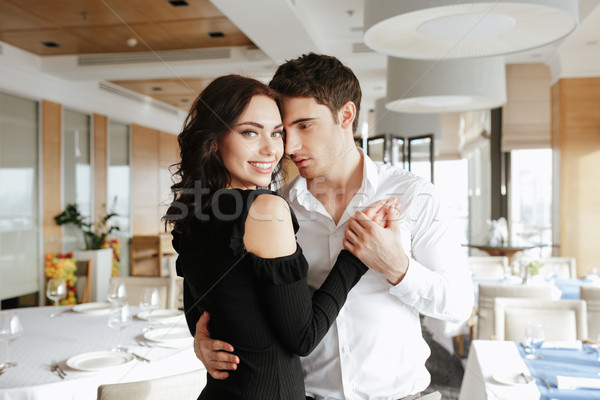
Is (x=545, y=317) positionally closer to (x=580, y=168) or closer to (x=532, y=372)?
(x=532, y=372)

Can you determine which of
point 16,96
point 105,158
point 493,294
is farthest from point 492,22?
point 105,158

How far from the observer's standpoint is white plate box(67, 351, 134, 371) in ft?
7.31

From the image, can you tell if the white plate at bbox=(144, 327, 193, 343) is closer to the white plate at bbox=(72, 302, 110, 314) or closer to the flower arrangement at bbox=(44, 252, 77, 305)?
the white plate at bbox=(72, 302, 110, 314)

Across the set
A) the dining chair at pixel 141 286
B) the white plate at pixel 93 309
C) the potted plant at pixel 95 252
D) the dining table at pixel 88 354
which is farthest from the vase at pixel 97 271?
the dining table at pixel 88 354

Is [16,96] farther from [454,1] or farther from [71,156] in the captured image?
[454,1]

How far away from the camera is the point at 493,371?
2346mm

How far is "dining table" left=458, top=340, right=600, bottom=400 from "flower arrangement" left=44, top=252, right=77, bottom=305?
18.0 ft

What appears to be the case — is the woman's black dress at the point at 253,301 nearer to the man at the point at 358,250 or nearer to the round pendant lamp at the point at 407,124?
the man at the point at 358,250

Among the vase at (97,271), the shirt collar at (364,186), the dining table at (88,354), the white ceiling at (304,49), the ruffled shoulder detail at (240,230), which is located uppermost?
the white ceiling at (304,49)

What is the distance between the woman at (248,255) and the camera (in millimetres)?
1164

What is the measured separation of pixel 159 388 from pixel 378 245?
94 centimetres

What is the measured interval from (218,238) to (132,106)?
354 inches

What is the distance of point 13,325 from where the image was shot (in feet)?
7.47

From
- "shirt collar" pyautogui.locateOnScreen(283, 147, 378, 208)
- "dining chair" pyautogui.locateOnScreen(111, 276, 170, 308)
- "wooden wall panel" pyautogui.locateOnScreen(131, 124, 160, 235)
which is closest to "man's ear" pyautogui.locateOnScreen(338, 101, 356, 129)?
"shirt collar" pyautogui.locateOnScreen(283, 147, 378, 208)
